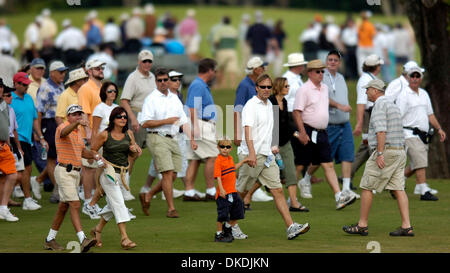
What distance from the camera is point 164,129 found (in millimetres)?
14523

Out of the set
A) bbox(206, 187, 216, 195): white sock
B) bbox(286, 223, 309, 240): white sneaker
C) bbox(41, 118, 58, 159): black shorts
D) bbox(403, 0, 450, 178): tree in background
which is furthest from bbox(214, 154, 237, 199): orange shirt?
bbox(403, 0, 450, 178): tree in background

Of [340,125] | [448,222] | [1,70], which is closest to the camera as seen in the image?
[448,222]

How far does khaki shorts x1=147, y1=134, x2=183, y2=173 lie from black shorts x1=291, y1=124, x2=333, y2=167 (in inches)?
78.6

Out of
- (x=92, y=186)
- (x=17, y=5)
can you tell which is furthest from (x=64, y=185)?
(x=17, y=5)

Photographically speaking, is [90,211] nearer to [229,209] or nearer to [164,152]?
[164,152]

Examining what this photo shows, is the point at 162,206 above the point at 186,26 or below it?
below

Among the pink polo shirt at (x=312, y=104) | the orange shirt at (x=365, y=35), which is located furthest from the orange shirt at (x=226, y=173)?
the orange shirt at (x=365, y=35)

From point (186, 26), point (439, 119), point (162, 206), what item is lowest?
point (162, 206)

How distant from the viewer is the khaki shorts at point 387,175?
41.1ft

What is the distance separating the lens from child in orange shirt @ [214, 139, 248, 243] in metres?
12.2

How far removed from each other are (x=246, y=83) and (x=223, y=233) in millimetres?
3625

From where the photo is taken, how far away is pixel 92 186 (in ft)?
49.3

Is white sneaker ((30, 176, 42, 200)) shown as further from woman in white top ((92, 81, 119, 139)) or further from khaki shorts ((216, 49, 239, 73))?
khaki shorts ((216, 49, 239, 73))
